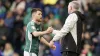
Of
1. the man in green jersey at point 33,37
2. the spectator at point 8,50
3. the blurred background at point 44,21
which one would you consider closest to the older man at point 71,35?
the man in green jersey at point 33,37

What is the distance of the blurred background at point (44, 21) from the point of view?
18953mm

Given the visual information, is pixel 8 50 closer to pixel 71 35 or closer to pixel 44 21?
pixel 44 21

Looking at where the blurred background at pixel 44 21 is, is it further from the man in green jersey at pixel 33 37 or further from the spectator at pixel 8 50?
the man in green jersey at pixel 33 37

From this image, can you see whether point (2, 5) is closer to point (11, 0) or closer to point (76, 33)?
point (11, 0)

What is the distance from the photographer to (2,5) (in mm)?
22094

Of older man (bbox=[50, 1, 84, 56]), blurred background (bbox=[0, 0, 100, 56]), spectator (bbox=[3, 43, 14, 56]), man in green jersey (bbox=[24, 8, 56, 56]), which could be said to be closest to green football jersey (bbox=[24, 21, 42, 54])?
man in green jersey (bbox=[24, 8, 56, 56])

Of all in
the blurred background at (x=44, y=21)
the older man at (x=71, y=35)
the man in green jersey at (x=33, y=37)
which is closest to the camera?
the man in green jersey at (x=33, y=37)

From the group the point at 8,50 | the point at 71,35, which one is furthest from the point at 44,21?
the point at 71,35

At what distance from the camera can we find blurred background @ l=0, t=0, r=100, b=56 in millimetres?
18953

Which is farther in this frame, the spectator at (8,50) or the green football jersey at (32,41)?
the spectator at (8,50)

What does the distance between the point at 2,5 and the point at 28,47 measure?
10.5 m

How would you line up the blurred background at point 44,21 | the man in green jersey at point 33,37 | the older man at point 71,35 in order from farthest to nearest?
the blurred background at point 44,21 < the older man at point 71,35 < the man in green jersey at point 33,37

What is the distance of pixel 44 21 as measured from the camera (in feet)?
65.4

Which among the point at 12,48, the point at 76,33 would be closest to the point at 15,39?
the point at 12,48
